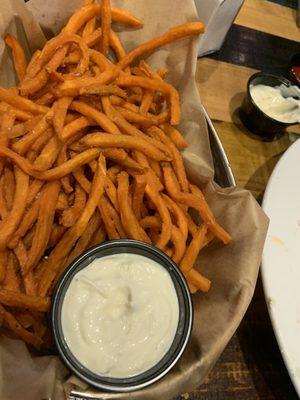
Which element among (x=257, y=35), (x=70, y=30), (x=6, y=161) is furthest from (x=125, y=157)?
(x=257, y=35)

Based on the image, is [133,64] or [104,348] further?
[133,64]

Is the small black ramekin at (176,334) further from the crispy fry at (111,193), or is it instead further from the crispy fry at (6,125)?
the crispy fry at (6,125)

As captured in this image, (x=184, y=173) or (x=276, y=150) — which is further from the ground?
(x=184, y=173)

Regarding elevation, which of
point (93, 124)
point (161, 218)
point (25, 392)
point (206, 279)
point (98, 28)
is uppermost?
point (98, 28)

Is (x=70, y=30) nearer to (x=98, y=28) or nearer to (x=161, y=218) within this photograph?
(x=98, y=28)

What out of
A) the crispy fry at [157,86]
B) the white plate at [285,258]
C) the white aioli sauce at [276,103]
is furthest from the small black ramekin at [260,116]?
the crispy fry at [157,86]

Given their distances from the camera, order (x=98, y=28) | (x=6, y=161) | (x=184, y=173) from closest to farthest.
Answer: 1. (x=6, y=161)
2. (x=184, y=173)
3. (x=98, y=28)
